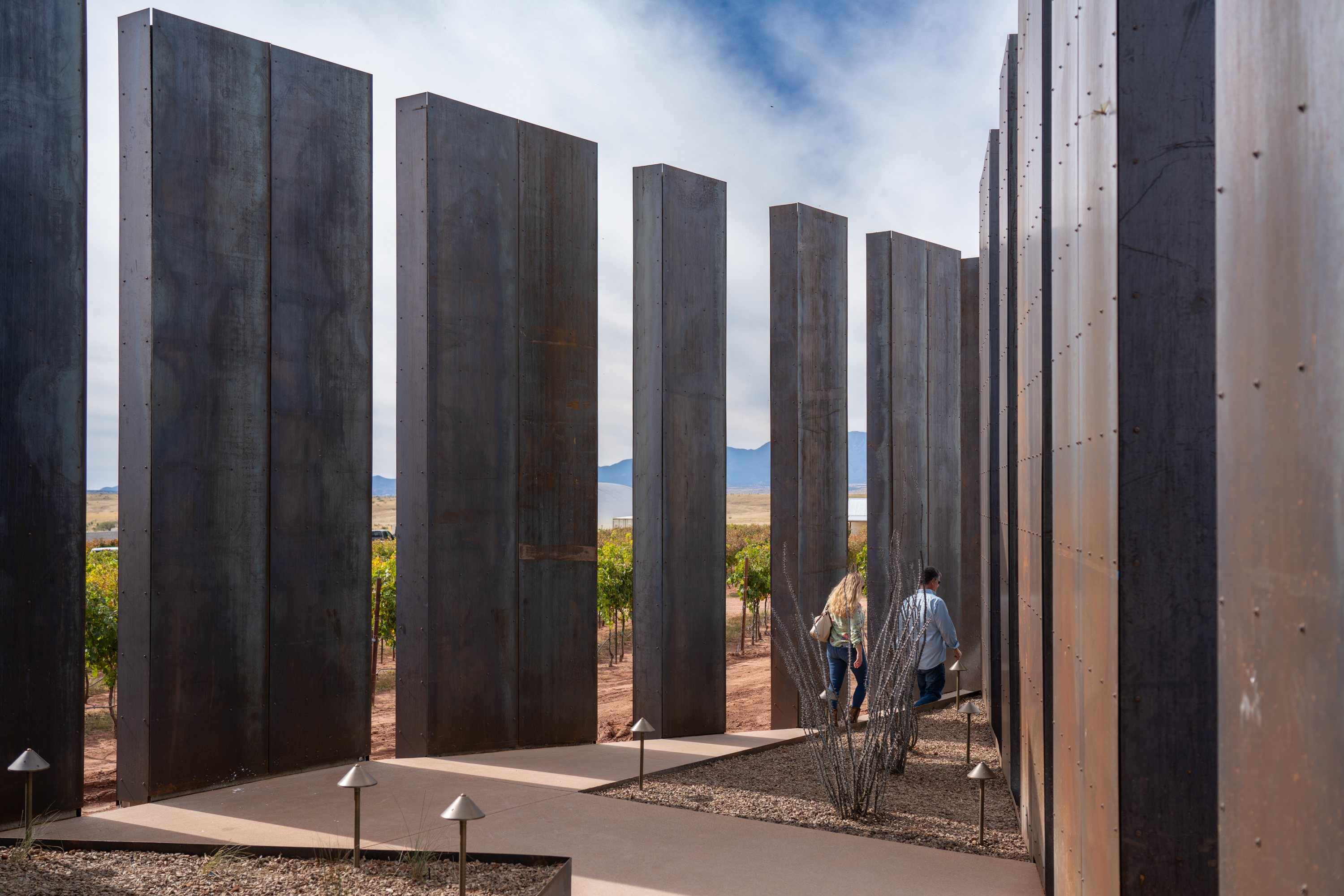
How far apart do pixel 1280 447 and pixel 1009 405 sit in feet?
13.3

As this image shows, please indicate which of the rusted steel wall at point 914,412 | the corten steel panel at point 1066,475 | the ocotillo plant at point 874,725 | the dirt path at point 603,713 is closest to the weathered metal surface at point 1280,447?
the corten steel panel at point 1066,475

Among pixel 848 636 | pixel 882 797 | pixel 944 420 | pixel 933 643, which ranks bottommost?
pixel 882 797

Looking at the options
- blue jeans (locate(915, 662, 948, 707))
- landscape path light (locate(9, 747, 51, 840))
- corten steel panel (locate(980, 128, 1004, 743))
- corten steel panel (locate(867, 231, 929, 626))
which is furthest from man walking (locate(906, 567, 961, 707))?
landscape path light (locate(9, 747, 51, 840))

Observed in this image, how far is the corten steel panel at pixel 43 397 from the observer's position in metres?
4.88

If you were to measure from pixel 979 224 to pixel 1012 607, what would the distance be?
4285 millimetres

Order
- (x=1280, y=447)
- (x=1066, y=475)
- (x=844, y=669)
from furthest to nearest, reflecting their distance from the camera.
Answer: (x=844, y=669) → (x=1066, y=475) → (x=1280, y=447)

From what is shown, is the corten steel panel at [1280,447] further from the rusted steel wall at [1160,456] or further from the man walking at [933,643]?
the man walking at [933,643]

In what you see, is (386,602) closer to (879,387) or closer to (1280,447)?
(879,387)

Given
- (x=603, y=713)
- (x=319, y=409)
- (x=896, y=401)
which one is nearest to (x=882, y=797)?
(x=319, y=409)

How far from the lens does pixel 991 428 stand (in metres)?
7.12

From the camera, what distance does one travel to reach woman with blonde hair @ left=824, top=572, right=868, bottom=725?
7102 mm

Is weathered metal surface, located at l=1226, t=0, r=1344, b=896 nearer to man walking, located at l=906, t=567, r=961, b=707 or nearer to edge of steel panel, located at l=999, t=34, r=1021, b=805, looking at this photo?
edge of steel panel, located at l=999, t=34, r=1021, b=805

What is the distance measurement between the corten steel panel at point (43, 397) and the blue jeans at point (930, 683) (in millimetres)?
5886

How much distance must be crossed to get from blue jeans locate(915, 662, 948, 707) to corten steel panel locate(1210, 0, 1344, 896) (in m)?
6.19
